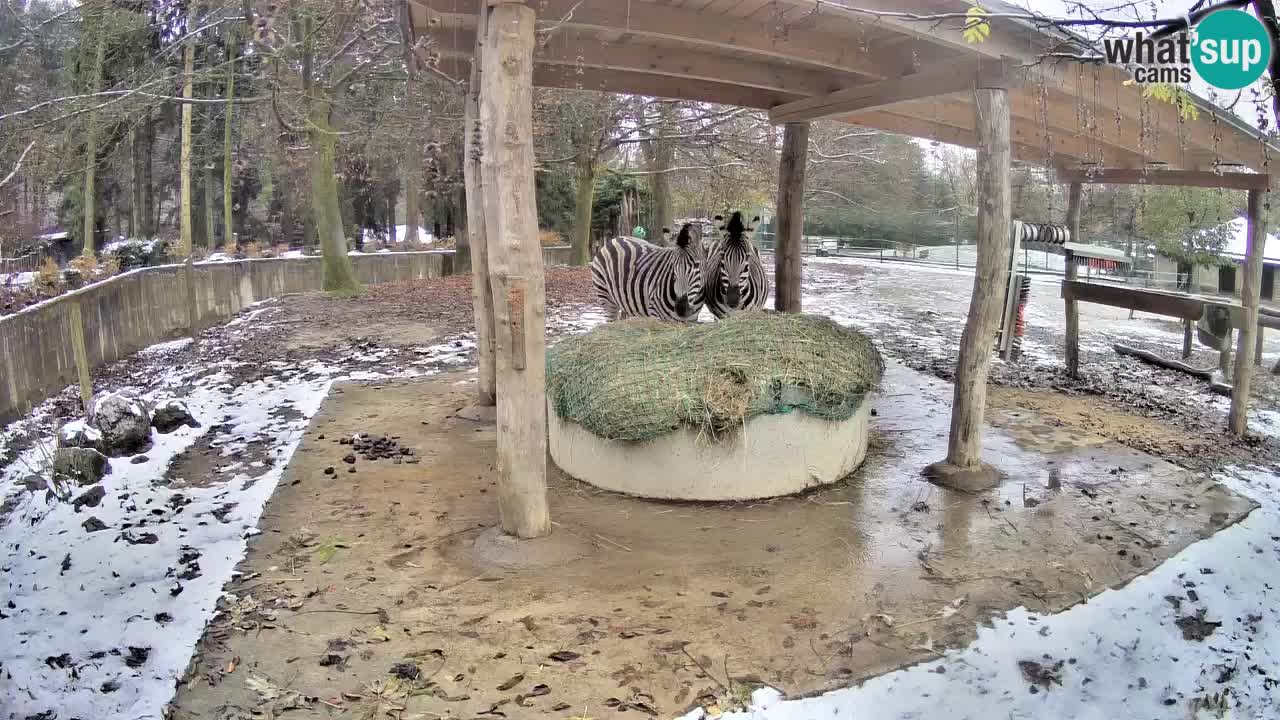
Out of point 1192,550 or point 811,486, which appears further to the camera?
point 811,486

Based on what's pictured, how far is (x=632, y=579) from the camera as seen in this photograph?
412 centimetres

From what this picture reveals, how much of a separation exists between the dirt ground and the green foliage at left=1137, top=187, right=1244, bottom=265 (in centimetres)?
901

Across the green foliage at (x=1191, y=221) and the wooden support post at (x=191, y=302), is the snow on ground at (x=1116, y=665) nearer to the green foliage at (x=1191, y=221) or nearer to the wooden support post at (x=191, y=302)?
the green foliage at (x=1191, y=221)

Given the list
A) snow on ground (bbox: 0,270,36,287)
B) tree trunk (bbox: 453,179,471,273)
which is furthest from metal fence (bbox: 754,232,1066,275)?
snow on ground (bbox: 0,270,36,287)

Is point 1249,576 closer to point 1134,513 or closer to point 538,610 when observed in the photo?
point 1134,513

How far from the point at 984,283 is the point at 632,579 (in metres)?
3.22

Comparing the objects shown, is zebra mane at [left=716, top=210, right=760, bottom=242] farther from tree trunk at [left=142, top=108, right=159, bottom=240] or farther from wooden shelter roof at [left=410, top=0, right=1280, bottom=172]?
tree trunk at [left=142, top=108, right=159, bottom=240]

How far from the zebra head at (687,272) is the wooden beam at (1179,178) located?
11.8 ft

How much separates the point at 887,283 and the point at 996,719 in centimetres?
1886

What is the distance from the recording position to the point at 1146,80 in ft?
13.5

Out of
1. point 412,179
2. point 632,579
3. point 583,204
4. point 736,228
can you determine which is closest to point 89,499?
point 632,579

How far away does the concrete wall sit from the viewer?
7523mm

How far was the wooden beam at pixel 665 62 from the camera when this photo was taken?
6.15 meters

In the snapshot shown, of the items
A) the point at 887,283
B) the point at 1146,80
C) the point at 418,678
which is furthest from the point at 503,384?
the point at 887,283
